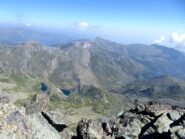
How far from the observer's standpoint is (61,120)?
47000 mm

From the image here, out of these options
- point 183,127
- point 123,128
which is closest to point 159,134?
point 183,127

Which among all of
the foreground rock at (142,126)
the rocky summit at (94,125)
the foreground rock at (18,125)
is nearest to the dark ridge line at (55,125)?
the rocky summit at (94,125)

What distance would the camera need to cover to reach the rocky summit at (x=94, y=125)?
31.3 m

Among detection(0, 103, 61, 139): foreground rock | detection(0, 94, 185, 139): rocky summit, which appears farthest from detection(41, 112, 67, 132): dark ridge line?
detection(0, 103, 61, 139): foreground rock

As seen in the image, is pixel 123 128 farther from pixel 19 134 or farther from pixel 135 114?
pixel 19 134

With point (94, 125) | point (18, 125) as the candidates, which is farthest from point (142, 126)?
point (18, 125)

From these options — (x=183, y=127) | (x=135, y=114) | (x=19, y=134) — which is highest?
(x=19, y=134)

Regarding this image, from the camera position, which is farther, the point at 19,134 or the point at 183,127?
the point at 183,127

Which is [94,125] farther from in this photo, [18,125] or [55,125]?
[18,125]

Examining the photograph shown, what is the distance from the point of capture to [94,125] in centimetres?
4291

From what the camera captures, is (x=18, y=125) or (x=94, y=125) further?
(x=94, y=125)

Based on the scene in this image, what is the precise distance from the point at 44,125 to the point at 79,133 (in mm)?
6656

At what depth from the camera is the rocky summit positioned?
31.3 meters

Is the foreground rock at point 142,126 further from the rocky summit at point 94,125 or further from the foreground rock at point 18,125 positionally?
the foreground rock at point 18,125
